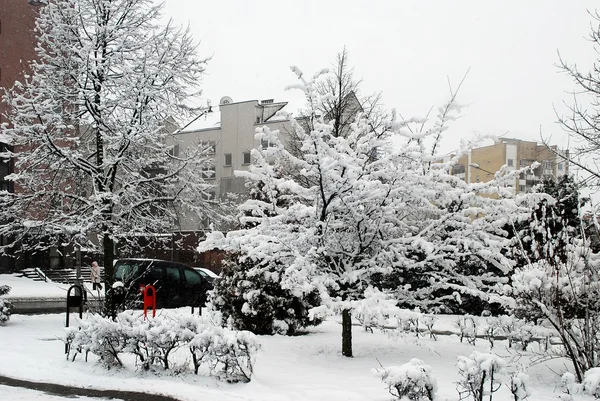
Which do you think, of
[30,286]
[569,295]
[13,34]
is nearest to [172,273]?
[30,286]

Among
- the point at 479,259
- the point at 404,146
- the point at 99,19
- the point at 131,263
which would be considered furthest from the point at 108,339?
the point at 131,263

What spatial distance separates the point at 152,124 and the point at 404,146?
18.8 ft

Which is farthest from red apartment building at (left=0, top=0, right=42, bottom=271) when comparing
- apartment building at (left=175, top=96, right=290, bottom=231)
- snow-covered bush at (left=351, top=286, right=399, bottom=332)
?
snow-covered bush at (left=351, top=286, right=399, bottom=332)

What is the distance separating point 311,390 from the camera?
6.91 m

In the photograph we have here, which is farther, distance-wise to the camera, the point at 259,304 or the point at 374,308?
the point at 259,304

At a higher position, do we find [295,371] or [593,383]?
[593,383]

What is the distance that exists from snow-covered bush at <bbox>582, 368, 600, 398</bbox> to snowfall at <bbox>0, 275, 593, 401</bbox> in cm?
8

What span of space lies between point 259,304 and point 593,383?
7.34 metres

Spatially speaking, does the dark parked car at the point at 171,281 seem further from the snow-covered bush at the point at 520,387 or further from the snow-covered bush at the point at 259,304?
the snow-covered bush at the point at 520,387

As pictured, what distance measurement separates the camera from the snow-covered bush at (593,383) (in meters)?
5.39

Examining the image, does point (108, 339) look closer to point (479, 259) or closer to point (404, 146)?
point (404, 146)

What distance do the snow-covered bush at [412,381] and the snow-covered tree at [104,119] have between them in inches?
279

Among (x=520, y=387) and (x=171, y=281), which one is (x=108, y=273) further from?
(x=520, y=387)

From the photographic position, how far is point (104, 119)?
1198cm
